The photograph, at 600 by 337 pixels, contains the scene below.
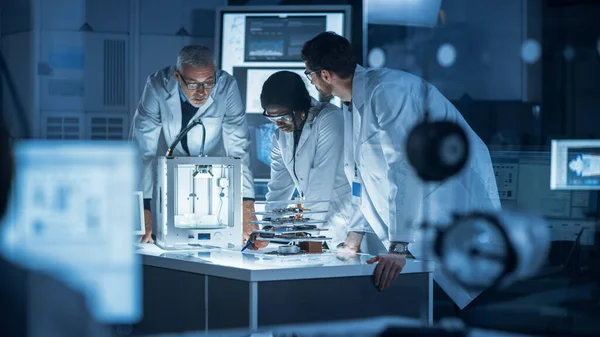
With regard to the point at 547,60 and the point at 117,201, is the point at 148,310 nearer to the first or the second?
the point at 117,201

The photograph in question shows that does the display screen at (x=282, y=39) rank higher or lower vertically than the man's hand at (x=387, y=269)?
higher

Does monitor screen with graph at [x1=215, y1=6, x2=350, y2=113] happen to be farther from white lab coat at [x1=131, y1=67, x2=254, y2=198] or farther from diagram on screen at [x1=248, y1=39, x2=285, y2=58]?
white lab coat at [x1=131, y1=67, x2=254, y2=198]

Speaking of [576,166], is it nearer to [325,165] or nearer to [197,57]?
[325,165]

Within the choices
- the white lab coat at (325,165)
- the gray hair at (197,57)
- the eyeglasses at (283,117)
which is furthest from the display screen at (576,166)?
the gray hair at (197,57)

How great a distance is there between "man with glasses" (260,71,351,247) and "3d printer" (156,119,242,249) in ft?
0.91

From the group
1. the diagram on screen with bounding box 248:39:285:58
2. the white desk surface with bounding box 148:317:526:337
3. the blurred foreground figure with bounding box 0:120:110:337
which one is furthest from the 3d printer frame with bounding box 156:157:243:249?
the blurred foreground figure with bounding box 0:120:110:337

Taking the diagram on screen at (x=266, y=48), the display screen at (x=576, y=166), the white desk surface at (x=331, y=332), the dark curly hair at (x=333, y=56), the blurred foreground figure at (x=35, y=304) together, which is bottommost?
the white desk surface at (x=331, y=332)

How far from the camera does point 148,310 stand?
286 centimetres

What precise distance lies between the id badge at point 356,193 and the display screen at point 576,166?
1.09 m

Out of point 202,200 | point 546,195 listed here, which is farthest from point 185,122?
→ point 546,195

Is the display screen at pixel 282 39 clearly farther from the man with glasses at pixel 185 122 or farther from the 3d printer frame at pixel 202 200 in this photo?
the 3d printer frame at pixel 202 200

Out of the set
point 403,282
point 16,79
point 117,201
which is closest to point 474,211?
point 403,282

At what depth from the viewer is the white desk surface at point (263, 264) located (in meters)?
2.35

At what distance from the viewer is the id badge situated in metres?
2.80
